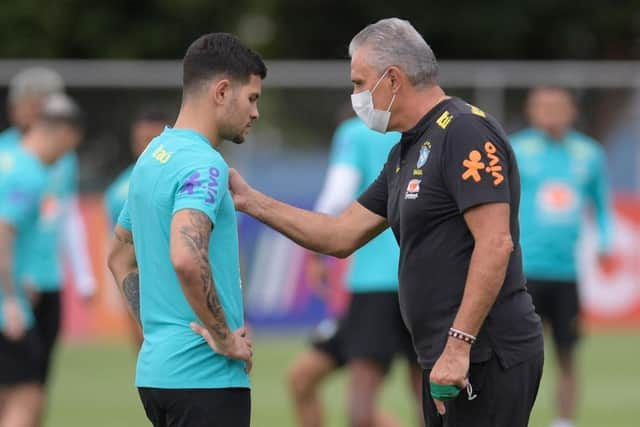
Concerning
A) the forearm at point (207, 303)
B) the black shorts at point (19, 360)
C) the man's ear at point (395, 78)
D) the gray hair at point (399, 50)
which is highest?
the gray hair at point (399, 50)

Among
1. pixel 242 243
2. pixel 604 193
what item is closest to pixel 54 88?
pixel 604 193

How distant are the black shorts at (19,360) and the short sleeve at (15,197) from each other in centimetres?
77

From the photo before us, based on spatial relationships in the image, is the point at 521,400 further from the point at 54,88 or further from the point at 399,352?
the point at 54,88

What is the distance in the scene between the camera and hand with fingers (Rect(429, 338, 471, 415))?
217 inches

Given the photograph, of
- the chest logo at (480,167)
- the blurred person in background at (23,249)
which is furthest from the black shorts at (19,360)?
the chest logo at (480,167)

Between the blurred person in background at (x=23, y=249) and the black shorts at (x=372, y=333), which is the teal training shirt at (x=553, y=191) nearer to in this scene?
the black shorts at (x=372, y=333)

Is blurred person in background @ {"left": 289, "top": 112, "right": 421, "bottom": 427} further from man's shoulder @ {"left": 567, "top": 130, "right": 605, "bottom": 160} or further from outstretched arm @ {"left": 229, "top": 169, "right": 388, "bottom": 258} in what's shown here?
man's shoulder @ {"left": 567, "top": 130, "right": 605, "bottom": 160}

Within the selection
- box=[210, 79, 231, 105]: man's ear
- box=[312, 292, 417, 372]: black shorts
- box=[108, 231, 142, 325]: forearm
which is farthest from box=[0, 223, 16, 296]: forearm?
box=[210, 79, 231, 105]: man's ear

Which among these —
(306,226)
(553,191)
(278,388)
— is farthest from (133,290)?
(278,388)

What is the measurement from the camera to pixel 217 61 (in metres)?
5.49

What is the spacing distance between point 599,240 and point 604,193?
389mm

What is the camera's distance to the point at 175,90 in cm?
1934

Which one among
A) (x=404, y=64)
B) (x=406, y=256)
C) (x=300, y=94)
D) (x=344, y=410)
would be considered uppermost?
(x=300, y=94)

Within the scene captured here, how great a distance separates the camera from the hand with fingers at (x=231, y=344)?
17.4 feet
